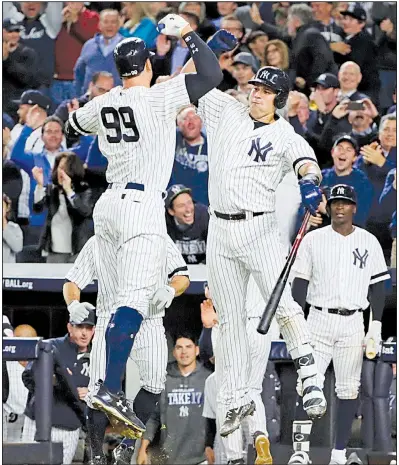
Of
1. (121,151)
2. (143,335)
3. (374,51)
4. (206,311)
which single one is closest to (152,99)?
(121,151)

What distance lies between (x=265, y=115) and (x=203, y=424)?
286 centimetres

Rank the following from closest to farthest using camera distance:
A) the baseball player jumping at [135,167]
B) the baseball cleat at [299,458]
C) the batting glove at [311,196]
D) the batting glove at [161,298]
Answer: the batting glove at [311,196] → the baseball player jumping at [135,167] → the batting glove at [161,298] → the baseball cleat at [299,458]

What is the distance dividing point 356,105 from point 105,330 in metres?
4.11

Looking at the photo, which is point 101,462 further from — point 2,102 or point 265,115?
point 2,102

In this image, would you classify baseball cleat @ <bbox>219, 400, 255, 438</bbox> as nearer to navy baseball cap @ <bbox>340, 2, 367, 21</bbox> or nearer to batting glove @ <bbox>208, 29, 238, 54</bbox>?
batting glove @ <bbox>208, 29, 238, 54</bbox>

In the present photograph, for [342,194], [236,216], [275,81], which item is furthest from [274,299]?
[342,194]

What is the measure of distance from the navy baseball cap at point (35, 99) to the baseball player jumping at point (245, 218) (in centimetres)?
329

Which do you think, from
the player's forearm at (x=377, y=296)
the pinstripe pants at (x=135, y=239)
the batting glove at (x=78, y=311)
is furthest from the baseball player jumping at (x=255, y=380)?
the pinstripe pants at (x=135, y=239)

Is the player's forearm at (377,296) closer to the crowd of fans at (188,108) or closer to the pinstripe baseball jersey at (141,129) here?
the crowd of fans at (188,108)

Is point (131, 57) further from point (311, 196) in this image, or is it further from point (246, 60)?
point (246, 60)

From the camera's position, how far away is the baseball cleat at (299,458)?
26.1 ft

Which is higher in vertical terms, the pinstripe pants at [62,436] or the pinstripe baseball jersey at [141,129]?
the pinstripe baseball jersey at [141,129]

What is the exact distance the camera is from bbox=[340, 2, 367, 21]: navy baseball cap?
32.5ft

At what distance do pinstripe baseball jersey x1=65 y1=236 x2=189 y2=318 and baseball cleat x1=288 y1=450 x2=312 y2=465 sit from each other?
6.94ft
